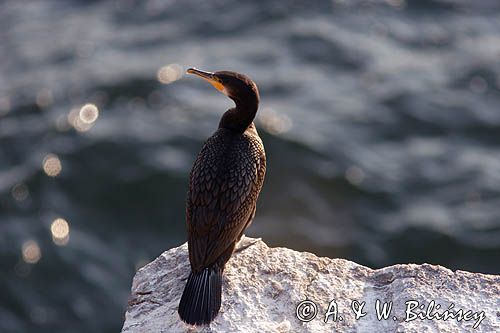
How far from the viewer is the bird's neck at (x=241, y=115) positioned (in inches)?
240

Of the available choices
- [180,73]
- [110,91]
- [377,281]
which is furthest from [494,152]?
[377,281]

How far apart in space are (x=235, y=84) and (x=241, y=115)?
0.79 ft

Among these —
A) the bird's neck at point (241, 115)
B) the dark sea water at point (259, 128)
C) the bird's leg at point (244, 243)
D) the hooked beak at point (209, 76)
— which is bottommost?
the bird's leg at point (244, 243)

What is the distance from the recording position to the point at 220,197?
558cm

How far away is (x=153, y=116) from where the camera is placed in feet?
38.1

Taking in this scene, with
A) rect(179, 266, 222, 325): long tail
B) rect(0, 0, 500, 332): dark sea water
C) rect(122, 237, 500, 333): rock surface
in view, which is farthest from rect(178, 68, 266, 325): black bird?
rect(0, 0, 500, 332): dark sea water

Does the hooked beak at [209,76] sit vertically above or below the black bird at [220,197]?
above

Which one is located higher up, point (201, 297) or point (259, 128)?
point (259, 128)

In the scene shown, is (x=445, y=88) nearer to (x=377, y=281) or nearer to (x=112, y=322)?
(x=112, y=322)

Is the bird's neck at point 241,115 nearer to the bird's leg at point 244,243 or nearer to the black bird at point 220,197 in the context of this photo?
the black bird at point 220,197

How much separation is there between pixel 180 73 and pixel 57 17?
263cm

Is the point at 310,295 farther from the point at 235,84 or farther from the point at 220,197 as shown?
the point at 235,84

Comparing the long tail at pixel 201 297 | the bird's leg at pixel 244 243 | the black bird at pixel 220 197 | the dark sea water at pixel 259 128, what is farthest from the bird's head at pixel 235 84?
the dark sea water at pixel 259 128

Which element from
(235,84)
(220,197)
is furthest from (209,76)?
(220,197)
